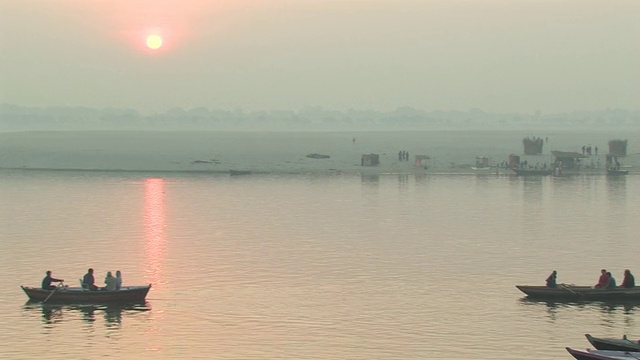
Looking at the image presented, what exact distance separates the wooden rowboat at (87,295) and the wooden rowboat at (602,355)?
59.1 ft

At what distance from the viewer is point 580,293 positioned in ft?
135

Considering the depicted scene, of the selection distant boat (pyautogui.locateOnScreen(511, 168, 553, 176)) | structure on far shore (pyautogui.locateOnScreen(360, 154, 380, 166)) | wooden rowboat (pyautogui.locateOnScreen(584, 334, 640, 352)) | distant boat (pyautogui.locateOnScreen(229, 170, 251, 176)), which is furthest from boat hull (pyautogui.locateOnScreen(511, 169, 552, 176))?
wooden rowboat (pyautogui.locateOnScreen(584, 334, 640, 352))

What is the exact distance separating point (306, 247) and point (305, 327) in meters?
21.1

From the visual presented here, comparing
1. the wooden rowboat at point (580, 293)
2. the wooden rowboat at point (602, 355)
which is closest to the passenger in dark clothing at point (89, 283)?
the wooden rowboat at point (580, 293)

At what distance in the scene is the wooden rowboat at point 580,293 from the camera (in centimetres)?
4075

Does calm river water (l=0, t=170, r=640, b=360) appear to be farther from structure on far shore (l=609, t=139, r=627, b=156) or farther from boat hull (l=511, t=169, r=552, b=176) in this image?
structure on far shore (l=609, t=139, r=627, b=156)

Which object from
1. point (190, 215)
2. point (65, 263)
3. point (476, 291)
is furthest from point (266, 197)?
point (476, 291)

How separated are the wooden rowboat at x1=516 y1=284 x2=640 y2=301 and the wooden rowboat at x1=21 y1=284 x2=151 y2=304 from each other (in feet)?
51.4

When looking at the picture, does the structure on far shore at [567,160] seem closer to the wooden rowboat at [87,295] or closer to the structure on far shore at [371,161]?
the structure on far shore at [371,161]

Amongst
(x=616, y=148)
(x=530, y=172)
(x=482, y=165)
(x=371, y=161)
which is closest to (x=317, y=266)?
(x=530, y=172)

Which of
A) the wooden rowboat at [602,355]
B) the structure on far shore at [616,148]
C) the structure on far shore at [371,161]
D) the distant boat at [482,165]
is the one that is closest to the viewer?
the wooden rowboat at [602,355]

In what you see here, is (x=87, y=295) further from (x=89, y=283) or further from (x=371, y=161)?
(x=371, y=161)

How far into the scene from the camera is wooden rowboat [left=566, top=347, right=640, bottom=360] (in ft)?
100

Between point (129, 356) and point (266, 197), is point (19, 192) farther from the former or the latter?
point (129, 356)
